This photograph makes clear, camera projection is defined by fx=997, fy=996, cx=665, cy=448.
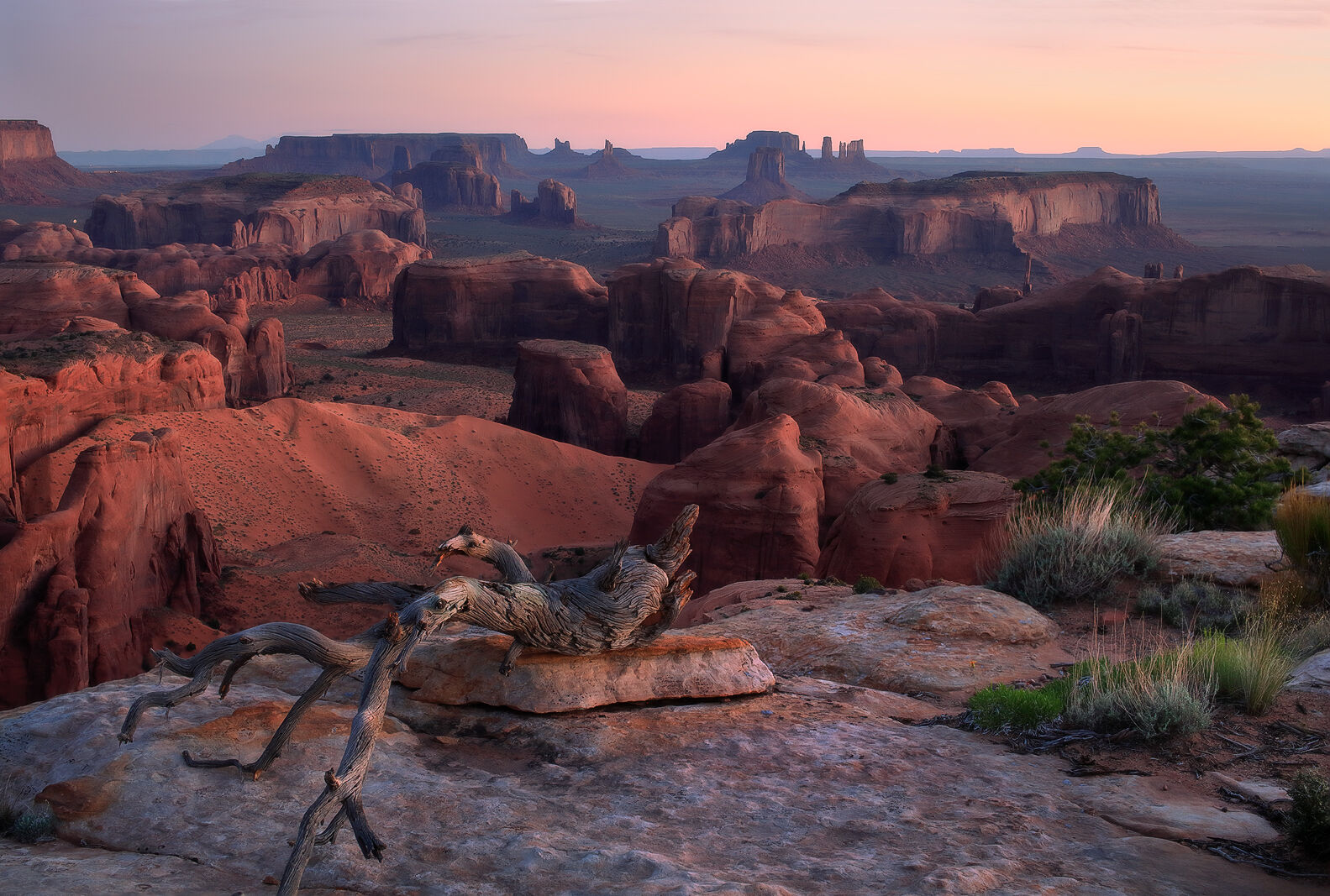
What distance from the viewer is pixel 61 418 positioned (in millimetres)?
Answer: 28031

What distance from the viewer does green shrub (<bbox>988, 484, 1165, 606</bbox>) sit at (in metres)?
12.0

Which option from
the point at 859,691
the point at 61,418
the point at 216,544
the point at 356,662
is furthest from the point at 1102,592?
the point at 61,418

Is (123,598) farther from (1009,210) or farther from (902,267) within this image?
(1009,210)

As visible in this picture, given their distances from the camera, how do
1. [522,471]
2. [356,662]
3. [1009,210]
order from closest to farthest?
1. [356,662]
2. [522,471]
3. [1009,210]

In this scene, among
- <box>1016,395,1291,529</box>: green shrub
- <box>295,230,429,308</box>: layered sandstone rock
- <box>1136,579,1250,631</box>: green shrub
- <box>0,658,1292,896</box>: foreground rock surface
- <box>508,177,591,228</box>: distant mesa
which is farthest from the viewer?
<box>508,177,591,228</box>: distant mesa

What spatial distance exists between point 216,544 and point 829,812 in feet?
84.6

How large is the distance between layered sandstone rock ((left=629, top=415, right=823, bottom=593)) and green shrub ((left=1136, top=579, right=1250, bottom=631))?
41.7 feet

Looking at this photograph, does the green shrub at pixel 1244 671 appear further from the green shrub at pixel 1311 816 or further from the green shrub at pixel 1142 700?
the green shrub at pixel 1311 816

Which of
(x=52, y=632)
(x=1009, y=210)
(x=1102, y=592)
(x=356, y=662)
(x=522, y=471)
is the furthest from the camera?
(x=1009, y=210)

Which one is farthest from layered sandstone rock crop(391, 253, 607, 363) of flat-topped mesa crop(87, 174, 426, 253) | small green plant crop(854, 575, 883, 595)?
small green plant crop(854, 575, 883, 595)

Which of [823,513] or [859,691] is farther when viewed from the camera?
[823,513]

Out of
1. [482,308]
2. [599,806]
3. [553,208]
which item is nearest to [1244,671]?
[599,806]

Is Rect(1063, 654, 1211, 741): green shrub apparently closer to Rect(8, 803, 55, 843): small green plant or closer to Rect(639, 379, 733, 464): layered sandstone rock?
Rect(8, 803, 55, 843): small green plant

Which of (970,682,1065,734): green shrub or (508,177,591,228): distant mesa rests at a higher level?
(508,177,591,228): distant mesa
